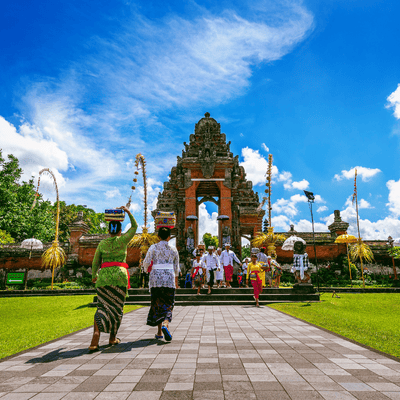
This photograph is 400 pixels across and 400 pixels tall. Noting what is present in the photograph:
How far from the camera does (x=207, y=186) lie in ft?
73.1

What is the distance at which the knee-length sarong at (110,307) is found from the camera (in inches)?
176

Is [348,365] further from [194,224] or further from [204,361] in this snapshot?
[194,224]

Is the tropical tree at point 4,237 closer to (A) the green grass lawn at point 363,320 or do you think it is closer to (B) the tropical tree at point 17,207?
(B) the tropical tree at point 17,207

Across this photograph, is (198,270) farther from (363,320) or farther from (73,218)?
(73,218)

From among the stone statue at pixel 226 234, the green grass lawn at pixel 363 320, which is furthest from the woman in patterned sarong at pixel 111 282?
the stone statue at pixel 226 234

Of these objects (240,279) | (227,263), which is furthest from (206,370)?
(240,279)

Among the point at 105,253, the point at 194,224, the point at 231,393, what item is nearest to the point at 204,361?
the point at 231,393

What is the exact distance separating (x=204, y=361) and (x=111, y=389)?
1.33 meters

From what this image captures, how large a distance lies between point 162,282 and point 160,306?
0.43 meters

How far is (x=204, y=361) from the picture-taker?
376cm

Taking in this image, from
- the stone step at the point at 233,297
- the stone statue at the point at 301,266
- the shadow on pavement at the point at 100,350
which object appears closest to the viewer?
the shadow on pavement at the point at 100,350

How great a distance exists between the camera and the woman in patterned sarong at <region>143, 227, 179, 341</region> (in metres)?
5.30

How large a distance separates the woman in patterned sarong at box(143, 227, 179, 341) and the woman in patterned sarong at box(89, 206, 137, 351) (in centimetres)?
80

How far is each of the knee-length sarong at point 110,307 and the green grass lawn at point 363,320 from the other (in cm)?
406
